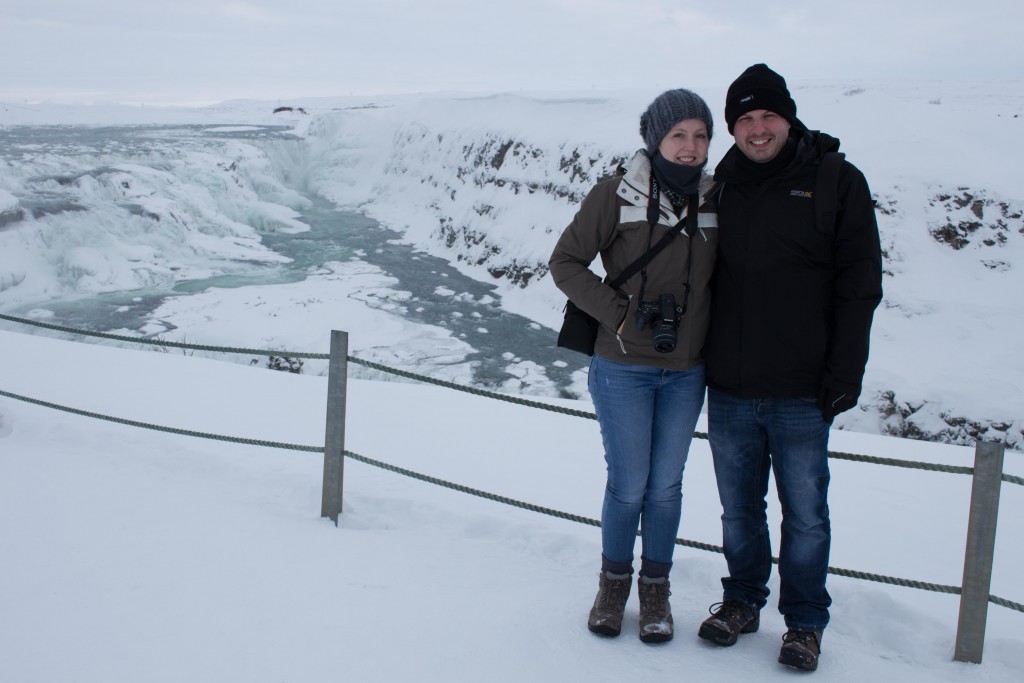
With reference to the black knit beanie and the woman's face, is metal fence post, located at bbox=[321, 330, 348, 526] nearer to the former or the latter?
the woman's face

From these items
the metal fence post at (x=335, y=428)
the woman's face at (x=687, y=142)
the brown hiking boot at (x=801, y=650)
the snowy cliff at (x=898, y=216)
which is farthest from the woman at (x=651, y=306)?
the snowy cliff at (x=898, y=216)

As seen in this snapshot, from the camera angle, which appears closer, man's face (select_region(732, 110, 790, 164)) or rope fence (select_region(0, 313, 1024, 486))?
man's face (select_region(732, 110, 790, 164))

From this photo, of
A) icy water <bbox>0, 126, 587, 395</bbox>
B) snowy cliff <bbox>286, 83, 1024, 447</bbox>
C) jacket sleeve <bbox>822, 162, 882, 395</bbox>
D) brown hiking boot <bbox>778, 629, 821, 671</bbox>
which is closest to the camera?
jacket sleeve <bbox>822, 162, 882, 395</bbox>

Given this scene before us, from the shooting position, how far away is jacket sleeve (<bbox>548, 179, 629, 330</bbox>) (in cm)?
294

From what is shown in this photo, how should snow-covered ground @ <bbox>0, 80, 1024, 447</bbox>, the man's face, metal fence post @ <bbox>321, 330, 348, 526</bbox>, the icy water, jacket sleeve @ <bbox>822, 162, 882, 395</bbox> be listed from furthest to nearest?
the icy water < snow-covered ground @ <bbox>0, 80, 1024, 447</bbox> < metal fence post @ <bbox>321, 330, 348, 526</bbox> < the man's face < jacket sleeve @ <bbox>822, 162, 882, 395</bbox>

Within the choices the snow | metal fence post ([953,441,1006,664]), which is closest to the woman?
the snow

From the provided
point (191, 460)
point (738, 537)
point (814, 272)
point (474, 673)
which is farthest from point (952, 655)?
point (191, 460)

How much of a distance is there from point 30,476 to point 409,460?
8.16 feet

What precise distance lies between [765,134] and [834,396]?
0.99 m

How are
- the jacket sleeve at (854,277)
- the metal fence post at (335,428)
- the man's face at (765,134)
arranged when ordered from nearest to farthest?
the jacket sleeve at (854,277), the man's face at (765,134), the metal fence post at (335,428)

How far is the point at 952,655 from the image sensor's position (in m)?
3.23

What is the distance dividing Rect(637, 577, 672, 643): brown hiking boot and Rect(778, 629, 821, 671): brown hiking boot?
443 millimetres

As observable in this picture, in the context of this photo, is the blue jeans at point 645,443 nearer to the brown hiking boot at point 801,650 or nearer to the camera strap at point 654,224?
the camera strap at point 654,224

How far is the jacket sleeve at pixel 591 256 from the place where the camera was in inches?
116
